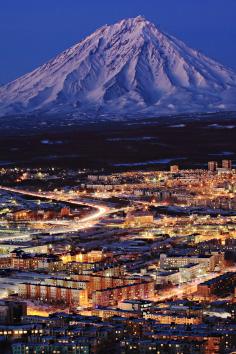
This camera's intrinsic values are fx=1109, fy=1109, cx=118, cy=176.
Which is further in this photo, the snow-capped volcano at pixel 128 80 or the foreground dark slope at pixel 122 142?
the snow-capped volcano at pixel 128 80

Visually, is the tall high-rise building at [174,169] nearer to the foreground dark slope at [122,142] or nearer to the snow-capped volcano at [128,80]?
the foreground dark slope at [122,142]

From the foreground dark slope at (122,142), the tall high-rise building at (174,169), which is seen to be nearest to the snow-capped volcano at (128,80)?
the foreground dark slope at (122,142)

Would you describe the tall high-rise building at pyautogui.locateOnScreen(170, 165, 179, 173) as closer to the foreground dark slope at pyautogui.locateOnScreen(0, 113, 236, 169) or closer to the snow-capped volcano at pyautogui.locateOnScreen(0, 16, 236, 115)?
the foreground dark slope at pyautogui.locateOnScreen(0, 113, 236, 169)

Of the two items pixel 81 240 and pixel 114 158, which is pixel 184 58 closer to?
pixel 114 158

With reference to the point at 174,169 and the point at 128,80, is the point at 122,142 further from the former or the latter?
the point at 128,80

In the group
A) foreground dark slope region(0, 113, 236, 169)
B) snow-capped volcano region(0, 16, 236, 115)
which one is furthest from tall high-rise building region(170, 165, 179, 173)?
snow-capped volcano region(0, 16, 236, 115)

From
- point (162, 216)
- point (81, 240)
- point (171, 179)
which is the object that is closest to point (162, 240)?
point (81, 240)

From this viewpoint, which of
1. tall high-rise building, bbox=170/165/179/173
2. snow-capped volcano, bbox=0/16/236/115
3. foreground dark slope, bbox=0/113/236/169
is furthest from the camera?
snow-capped volcano, bbox=0/16/236/115

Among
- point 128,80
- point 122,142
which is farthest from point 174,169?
point 128,80

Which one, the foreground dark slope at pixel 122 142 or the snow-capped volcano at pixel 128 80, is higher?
the snow-capped volcano at pixel 128 80
